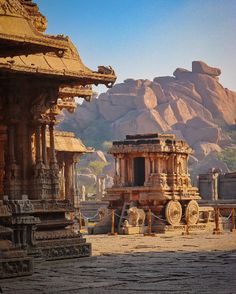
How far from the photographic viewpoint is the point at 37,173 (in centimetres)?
1822

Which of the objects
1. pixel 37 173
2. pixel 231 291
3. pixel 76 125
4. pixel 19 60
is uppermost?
pixel 76 125

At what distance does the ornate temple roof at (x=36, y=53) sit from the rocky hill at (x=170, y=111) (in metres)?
117

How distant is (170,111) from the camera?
158m

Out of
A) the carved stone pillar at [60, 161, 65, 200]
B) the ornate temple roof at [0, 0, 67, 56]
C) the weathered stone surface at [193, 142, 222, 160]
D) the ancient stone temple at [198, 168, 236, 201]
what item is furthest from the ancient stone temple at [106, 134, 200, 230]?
the weathered stone surface at [193, 142, 222, 160]

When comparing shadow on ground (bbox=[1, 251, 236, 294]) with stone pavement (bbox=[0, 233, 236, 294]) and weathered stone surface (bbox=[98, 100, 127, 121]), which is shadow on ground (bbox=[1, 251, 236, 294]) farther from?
weathered stone surface (bbox=[98, 100, 127, 121])

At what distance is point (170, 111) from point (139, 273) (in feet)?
475

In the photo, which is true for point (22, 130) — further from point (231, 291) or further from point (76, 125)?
point (76, 125)

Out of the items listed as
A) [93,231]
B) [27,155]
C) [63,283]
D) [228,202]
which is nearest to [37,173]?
[27,155]

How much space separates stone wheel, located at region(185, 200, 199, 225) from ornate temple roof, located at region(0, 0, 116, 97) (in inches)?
506

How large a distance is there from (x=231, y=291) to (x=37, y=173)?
8070 millimetres

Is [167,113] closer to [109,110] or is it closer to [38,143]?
[109,110]

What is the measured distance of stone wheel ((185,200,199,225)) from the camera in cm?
3281

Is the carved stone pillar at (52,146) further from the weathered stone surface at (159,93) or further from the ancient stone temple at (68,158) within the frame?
→ the weathered stone surface at (159,93)

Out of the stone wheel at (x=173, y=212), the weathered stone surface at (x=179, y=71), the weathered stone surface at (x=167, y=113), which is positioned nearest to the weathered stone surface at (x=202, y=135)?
the weathered stone surface at (x=167, y=113)
